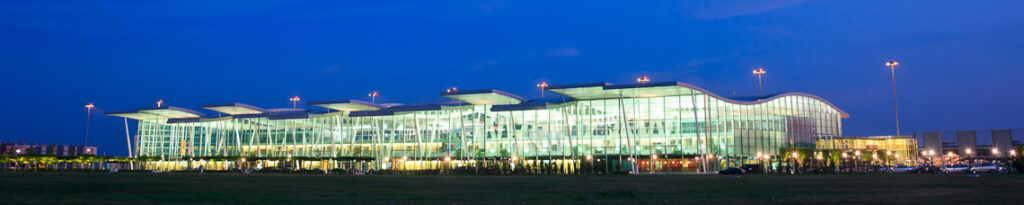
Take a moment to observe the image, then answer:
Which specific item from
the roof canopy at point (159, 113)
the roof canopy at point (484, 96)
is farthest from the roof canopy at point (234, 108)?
the roof canopy at point (484, 96)

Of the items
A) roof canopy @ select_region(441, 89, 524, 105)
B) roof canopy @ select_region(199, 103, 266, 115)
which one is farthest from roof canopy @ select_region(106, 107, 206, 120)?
roof canopy @ select_region(441, 89, 524, 105)

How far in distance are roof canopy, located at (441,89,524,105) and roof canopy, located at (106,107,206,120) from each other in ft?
134

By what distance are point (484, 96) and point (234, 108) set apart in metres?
34.5

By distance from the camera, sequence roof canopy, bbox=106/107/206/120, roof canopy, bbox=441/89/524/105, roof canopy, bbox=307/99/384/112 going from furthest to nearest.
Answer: roof canopy, bbox=106/107/206/120
roof canopy, bbox=307/99/384/112
roof canopy, bbox=441/89/524/105

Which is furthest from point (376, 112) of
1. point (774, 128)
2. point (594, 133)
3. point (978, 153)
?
point (978, 153)

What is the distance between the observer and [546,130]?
79.1m

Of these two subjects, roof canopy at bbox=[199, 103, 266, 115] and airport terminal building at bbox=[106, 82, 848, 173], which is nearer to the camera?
airport terminal building at bbox=[106, 82, 848, 173]

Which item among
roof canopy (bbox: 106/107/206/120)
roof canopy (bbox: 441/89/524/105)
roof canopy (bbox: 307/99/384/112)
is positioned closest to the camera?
roof canopy (bbox: 441/89/524/105)

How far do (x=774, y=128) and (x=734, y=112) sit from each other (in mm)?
6777

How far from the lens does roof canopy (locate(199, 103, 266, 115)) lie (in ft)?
286

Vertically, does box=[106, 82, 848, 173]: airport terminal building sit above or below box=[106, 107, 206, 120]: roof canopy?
below

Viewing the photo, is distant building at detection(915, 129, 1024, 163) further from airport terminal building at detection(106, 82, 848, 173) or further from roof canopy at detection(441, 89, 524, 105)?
roof canopy at detection(441, 89, 524, 105)

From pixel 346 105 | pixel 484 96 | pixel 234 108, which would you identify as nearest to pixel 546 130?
pixel 484 96

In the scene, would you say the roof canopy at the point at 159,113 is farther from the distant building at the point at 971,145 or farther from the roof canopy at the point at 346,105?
the distant building at the point at 971,145
